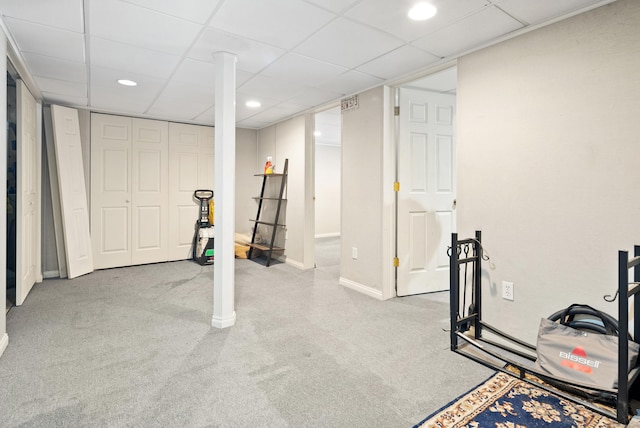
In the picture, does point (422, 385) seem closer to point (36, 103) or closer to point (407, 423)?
point (407, 423)

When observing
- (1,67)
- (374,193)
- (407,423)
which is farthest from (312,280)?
(1,67)

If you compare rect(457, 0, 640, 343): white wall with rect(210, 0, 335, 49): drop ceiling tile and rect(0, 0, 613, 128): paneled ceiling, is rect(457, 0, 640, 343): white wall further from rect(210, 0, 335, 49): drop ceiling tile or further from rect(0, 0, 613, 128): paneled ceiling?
rect(210, 0, 335, 49): drop ceiling tile

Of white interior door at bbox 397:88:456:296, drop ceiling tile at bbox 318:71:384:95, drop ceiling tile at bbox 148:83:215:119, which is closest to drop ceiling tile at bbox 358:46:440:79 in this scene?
drop ceiling tile at bbox 318:71:384:95

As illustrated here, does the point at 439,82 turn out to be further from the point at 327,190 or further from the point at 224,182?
the point at 327,190

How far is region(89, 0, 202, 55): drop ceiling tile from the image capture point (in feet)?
6.94

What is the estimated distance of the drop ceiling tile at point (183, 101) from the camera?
3.70 m

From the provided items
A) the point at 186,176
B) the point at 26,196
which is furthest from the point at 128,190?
the point at 26,196

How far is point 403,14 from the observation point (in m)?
2.13

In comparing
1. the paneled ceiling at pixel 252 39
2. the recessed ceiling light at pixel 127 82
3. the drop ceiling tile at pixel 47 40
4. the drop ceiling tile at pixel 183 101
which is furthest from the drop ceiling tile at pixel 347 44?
the recessed ceiling light at pixel 127 82

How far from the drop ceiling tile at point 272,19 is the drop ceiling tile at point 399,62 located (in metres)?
0.74

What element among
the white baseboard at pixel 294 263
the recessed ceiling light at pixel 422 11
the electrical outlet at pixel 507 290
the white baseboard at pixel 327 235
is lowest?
the white baseboard at pixel 294 263

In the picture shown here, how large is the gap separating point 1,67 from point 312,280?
3.36 m

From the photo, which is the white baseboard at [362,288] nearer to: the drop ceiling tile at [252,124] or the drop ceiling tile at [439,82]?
the drop ceiling tile at [439,82]

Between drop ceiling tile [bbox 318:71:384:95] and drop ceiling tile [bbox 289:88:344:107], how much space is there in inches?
4.7
